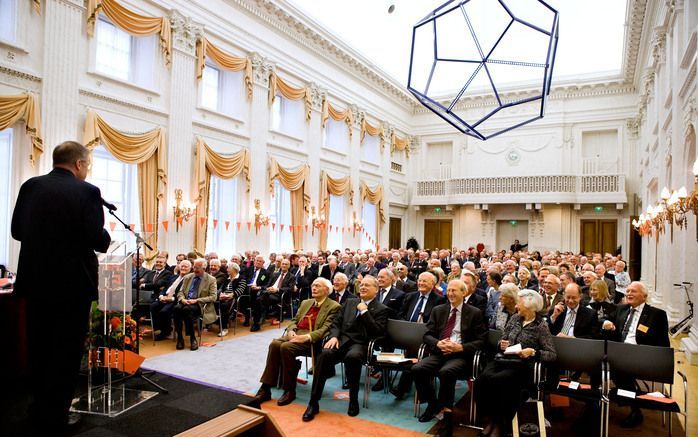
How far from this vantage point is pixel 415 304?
5.78 metres

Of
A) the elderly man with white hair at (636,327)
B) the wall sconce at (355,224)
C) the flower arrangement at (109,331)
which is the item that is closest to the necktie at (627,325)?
the elderly man with white hair at (636,327)

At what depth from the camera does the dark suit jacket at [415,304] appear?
5.57 m

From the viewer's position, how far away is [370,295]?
17.4 feet

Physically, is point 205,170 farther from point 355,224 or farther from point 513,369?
point 513,369

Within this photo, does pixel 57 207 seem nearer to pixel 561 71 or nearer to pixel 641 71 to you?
pixel 641 71

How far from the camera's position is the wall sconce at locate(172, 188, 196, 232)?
10802mm

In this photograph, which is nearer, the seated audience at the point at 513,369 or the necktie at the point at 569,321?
the seated audience at the point at 513,369

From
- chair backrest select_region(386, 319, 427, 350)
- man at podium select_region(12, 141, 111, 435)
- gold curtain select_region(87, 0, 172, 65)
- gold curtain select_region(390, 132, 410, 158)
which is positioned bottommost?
chair backrest select_region(386, 319, 427, 350)

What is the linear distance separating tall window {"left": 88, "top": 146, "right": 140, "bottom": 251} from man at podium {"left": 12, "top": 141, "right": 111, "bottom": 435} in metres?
7.50

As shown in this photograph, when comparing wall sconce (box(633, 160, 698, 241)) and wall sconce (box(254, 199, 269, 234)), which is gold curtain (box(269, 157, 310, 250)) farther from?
wall sconce (box(633, 160, 698, 241))

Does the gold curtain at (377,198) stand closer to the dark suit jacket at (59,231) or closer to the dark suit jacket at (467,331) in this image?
the dark suit jacket at (467,331)

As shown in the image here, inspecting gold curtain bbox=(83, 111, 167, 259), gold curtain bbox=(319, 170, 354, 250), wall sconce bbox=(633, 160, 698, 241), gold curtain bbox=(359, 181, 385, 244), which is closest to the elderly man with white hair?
wall sconce bbox=(633, 160, 698, 241)

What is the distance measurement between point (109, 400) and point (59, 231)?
4.89ft

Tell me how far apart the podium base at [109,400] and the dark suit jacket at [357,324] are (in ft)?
6.48
